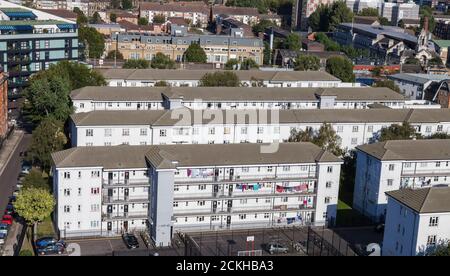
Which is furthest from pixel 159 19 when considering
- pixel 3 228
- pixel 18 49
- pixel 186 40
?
pixel 3 228

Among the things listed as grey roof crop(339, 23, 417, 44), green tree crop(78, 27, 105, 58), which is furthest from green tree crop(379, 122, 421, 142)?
grey roof crop(339, 23, 417, 44)

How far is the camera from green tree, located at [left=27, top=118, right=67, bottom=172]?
21047 mm

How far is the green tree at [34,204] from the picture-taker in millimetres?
15992

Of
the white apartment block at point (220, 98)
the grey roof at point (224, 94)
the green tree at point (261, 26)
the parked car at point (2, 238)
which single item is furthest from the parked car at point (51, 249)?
the green tree at point (261, 26)

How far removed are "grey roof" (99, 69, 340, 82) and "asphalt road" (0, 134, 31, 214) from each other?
671 cm

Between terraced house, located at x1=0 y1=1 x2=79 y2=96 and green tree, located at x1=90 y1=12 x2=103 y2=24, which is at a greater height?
green tree, located at x1=90 y1=12 x2=103 y2=24

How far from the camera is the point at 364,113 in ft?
77.9

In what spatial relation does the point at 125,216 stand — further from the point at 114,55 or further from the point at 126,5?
the point at 126,5

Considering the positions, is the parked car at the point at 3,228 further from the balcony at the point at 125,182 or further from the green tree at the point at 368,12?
the green tree at the point at 368,12

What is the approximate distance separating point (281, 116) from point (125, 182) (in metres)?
8.08

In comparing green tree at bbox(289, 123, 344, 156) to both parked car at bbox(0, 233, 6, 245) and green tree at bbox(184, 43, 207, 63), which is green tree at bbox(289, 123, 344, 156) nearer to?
parked car at bbox(0, 233, 6, 245)

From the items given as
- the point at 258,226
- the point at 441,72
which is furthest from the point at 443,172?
the point at 441,72

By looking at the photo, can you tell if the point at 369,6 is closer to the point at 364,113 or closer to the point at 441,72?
the point at 441,72

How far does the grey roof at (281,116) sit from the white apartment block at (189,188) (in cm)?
410
